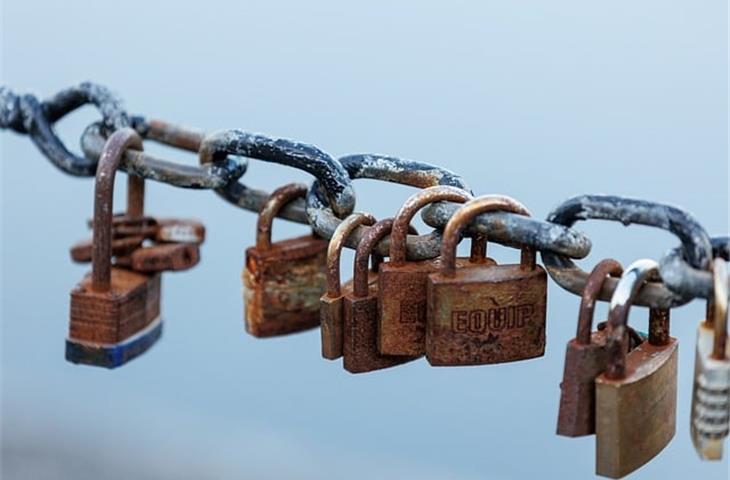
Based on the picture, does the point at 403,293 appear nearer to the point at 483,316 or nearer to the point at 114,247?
the point at 483,316

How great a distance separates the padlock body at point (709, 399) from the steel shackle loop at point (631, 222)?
85 millimetres

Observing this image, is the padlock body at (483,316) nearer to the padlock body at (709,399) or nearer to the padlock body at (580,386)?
the padlock body at (580,386)

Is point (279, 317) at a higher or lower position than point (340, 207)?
lower

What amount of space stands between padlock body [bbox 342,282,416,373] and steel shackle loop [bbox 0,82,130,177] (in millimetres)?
745

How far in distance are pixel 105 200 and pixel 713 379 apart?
1.20 meters

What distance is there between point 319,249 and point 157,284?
14.5 inches

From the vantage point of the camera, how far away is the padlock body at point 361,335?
238 cm

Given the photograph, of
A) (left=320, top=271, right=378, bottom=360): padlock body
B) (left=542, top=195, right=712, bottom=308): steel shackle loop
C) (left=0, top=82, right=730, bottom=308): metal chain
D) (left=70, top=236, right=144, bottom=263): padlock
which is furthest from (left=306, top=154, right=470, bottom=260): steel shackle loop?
(left=70, top=236, right=144, bottom=263): padlock

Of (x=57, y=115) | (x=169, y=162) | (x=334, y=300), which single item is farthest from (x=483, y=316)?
(x=57, y=115)

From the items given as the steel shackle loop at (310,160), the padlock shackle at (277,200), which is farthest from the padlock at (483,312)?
the padlock shackle at (277,200)

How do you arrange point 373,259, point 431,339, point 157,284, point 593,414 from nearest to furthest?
1. point 593,414
2. point 431,339
3. point 373,259
4. point 157,284

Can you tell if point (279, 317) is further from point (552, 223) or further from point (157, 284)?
point (552, 223)

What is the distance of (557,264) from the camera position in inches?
88.7

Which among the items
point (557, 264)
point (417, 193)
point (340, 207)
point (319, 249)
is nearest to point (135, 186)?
point (319, 249)
